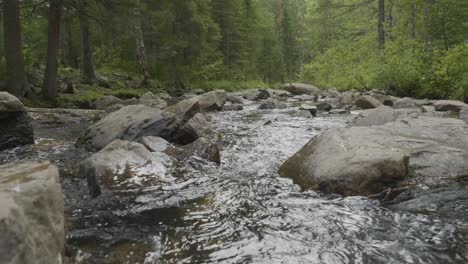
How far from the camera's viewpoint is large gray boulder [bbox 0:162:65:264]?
6.50 feet

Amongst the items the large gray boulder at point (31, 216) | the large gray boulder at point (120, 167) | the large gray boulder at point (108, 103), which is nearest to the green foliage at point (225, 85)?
the large gray boulder at point (108, 103)

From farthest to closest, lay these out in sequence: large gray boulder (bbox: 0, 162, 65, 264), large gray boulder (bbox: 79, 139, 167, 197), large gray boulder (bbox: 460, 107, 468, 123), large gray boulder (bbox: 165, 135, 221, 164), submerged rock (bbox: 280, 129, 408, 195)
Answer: large gray boulder (bbox: 460, 107, 468, 123), large gray boulder (bbox: 165, 135, 221, 164), large gray boulder (bbox: 79, 139, 167, 197), submerged rock (bbox: 280, 129, 408, 195), large gray boulder (bbox: 0, 162, 65, 264)

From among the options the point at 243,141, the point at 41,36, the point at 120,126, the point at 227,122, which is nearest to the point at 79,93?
the point at 227,122

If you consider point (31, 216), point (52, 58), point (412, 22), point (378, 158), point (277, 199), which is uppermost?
point (412, 22)

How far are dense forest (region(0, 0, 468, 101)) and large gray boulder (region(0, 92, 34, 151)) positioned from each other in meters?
5.31

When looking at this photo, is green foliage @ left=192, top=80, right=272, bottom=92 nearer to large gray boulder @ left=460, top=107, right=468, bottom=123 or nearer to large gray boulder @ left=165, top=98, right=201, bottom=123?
large gray boulder @ left=165, top=98, right=201, bottom=123

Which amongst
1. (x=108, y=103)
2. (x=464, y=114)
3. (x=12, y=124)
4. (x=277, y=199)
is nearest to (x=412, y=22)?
(x=464, y=114)

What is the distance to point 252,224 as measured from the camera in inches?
140

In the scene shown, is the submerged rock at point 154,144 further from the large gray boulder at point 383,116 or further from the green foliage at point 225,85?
the green foliage at point 225,85

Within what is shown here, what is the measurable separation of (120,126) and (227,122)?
14.0 feet

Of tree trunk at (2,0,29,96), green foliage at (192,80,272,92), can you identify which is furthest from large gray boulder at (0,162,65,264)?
green foliage at (192,80,272,92)

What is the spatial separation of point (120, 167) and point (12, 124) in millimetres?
3893

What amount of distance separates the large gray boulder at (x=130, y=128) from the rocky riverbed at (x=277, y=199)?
0.31 feet

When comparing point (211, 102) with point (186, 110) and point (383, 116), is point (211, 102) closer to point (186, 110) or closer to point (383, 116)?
point (186, 110)
